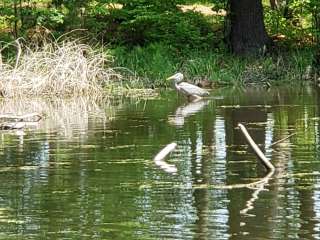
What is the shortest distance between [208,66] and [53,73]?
22.2 feet

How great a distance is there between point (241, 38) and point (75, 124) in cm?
1630

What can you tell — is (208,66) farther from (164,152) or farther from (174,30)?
(164,152)

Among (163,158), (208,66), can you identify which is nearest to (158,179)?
(163,158)

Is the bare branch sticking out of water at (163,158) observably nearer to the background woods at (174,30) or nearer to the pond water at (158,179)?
the pond water at (158,179)

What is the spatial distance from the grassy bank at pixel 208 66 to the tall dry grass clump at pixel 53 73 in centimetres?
288

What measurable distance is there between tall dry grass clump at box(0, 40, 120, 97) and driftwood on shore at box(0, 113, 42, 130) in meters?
5.60

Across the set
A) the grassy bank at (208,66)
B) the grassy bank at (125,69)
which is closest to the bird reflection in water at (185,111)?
the grassy bank at (125,69)

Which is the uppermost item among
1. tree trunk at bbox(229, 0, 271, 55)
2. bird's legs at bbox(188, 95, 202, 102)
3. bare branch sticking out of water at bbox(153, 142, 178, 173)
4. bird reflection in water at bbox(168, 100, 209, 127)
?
tree trunk at bbox(229, 0, 271, 55)

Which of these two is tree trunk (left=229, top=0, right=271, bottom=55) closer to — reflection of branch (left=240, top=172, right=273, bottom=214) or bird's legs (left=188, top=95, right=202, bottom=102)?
bird's legs (left=188, top=95, right=202, bottom=102)

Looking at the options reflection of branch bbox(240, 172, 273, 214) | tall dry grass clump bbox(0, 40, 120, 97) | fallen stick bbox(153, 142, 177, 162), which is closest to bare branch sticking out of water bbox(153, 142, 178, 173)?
fallen stick bbox(153, 142, 177, 162)

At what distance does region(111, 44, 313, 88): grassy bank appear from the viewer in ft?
92.2

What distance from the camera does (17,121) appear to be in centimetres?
1680

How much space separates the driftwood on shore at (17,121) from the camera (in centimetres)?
1606

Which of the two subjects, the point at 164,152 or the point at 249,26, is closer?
the point at 164,152
